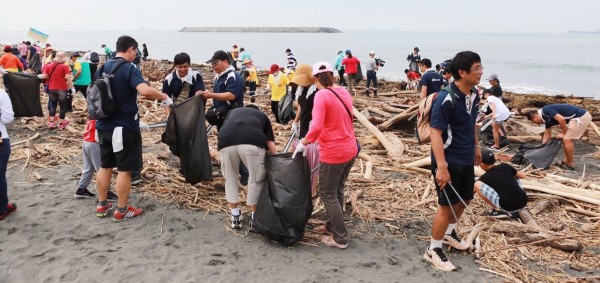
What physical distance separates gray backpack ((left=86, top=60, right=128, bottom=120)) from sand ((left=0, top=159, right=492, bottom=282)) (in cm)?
135

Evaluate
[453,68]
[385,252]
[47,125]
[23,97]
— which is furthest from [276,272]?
[47,125]

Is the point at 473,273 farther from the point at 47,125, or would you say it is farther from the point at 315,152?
the point at 47,125

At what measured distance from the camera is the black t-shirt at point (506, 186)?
489 cm

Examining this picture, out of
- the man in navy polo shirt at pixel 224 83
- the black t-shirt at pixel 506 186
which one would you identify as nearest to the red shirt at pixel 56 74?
the man in navy polo shirt at pixel 224 83

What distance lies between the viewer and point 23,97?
8.31 m

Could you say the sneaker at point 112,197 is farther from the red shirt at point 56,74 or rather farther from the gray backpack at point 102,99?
the red shirt at point 56,74

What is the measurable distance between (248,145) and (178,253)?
4.38 feet

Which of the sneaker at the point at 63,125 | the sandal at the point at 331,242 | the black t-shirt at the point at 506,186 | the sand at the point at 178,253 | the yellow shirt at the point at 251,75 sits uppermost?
the yellow shirt at the point at 251,75

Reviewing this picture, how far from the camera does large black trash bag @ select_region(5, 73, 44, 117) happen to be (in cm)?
818

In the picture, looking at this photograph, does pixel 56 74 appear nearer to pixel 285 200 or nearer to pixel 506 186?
pixel 285 200

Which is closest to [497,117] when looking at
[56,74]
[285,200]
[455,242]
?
[455,242]

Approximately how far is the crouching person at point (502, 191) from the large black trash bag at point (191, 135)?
12.0 ft

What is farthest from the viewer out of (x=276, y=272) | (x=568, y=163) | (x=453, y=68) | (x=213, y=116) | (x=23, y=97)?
(x=23, y=97)

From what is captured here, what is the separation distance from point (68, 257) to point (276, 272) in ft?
6.92
